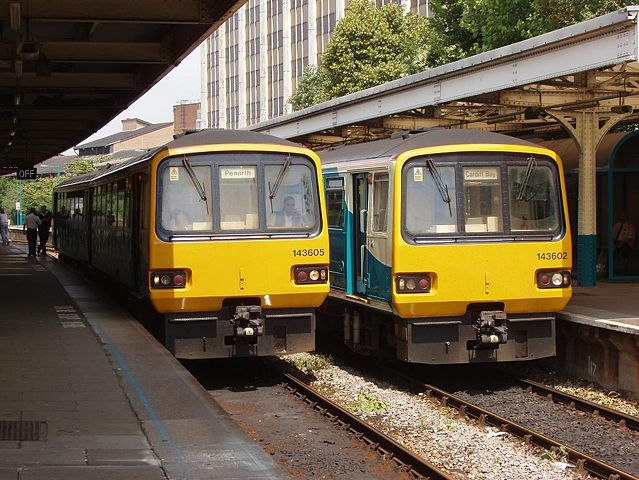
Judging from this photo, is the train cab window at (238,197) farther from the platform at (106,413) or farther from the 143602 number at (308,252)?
the platform at (106,413)

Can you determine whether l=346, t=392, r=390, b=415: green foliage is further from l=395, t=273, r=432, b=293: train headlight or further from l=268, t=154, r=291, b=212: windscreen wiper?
l=268, t=154, r=291, b=212: windscreen wiper

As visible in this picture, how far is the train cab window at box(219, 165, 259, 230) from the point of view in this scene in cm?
1280

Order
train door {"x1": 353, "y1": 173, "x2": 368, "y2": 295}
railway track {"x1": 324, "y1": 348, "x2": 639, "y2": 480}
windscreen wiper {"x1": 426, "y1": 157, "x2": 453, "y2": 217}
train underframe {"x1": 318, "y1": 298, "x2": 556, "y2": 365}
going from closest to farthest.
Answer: railway track {"x1": 324, "y1": 348, "x2": 639, "y2": 480} → train underframe {"x1": 318, "y1": 298, "x2": 556, "y2": 365} → windscreen wiper {"x1": 426, "y1": 157, "x2": 453, "y2": 217} → train door {"x1": 353, "y1": 173, "x2": 368, "y2": 295}

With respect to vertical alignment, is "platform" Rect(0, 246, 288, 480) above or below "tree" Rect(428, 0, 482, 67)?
below

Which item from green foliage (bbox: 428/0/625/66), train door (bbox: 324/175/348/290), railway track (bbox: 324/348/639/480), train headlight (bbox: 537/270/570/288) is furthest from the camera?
green foliage (bbox: 428/0/625/66)

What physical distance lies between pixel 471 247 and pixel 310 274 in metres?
1.86

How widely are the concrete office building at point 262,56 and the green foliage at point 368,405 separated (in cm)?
5324

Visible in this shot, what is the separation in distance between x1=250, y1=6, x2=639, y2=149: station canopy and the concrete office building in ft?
139

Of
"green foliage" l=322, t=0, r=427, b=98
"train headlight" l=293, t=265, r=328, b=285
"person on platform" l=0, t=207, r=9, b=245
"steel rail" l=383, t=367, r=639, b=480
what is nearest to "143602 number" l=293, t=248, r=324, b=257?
"train headlight" l=293, t=265, r=328, b=285

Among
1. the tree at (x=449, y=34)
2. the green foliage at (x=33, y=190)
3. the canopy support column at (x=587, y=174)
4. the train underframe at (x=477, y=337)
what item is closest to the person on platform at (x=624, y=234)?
the canopy support column at (x=587, y=174)

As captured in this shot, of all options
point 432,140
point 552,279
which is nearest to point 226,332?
point 432,140

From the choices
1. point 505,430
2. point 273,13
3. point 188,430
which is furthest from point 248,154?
point 273,13

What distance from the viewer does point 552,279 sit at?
12828 mm

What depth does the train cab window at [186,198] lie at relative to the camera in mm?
12680
